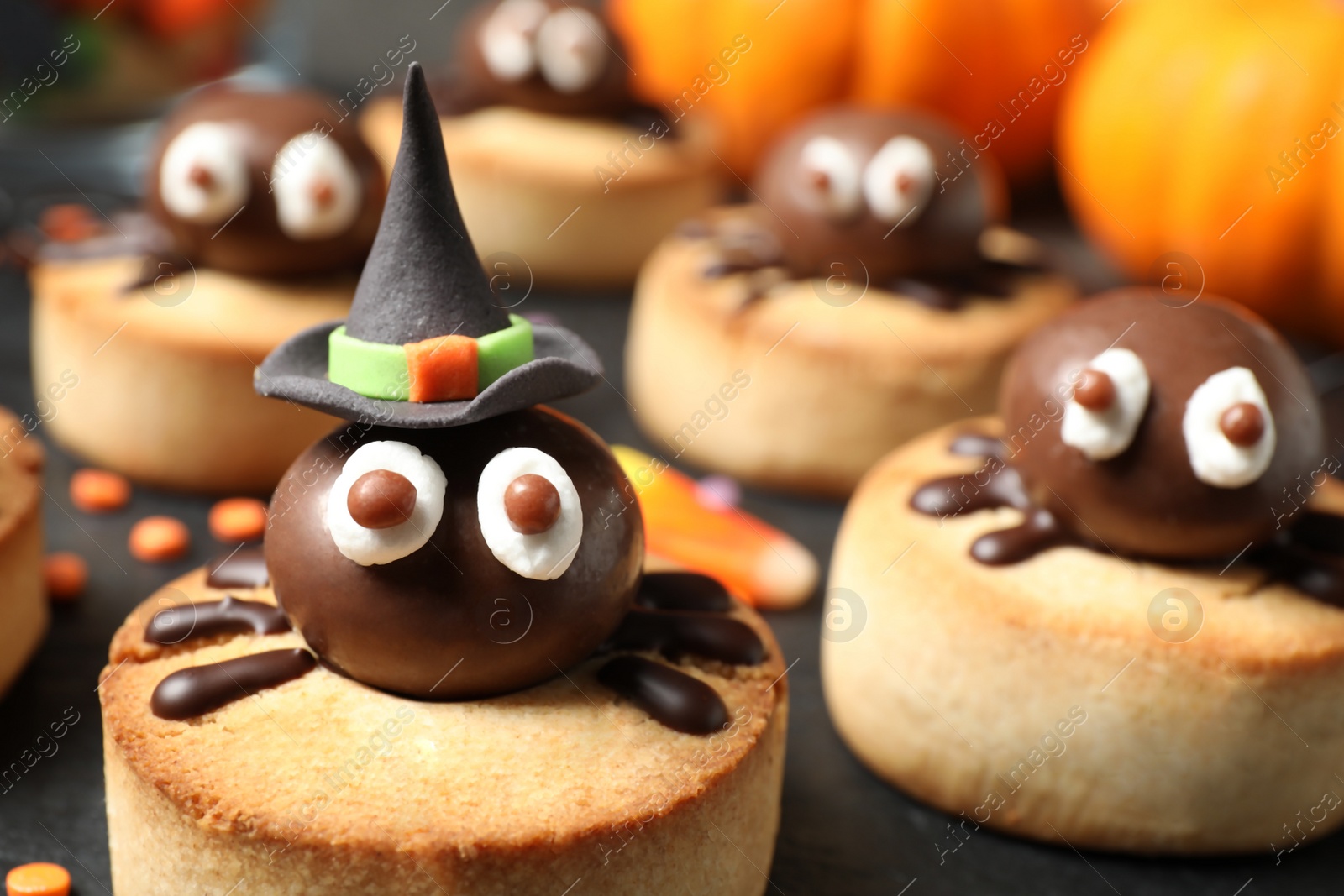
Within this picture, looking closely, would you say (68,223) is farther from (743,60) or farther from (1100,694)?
(1100,694)

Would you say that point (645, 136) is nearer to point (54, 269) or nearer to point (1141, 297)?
point (54, 269)

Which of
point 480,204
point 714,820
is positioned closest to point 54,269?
point 480,204

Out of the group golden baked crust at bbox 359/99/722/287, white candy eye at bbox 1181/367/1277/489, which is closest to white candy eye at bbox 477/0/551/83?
golden baked crust at bbox 359/99/722/287

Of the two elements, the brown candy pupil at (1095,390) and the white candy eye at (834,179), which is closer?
the brown candy pupil at (1095,390)

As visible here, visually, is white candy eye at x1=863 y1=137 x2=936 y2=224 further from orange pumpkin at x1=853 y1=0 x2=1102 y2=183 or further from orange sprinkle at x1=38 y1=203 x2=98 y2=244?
orange sprinkle at x1=38 y1=203 x2=98 y2=244

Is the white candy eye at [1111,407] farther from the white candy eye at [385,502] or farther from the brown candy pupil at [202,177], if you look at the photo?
the brown candy pupil at [202,177]

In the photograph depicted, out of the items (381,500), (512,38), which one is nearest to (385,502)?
(381,500)

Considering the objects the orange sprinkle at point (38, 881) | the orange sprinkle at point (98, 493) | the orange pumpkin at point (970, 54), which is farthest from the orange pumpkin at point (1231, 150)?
the orange sprinkle at point (38, 881)
